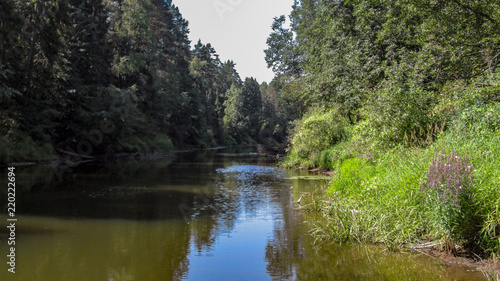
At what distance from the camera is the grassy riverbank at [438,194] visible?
5.94m

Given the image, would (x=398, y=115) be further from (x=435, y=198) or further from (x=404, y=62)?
(x=435, y=198)

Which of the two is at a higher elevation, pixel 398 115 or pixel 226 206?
pixel 398 115

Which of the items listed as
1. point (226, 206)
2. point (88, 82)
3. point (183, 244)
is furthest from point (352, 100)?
point (88, 82)

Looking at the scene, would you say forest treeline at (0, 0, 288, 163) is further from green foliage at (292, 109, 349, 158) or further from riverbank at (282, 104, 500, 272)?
riverbank at (282, 104, 500, 272)

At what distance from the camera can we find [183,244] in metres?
7.45

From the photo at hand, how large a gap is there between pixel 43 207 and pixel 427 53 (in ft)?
47.2

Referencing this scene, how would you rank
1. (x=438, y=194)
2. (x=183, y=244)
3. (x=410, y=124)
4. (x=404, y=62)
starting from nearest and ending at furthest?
(x=438, y=194), (x=183, y=244), (x=410, y=124), (x=404, y=62)

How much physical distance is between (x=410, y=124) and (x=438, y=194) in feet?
22.1

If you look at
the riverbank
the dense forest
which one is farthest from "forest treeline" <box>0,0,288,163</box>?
the riverbank

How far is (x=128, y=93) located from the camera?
3366cm

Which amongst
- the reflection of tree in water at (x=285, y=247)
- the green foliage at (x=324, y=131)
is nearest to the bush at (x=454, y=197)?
the reflection of tree in water at (x=285, y=247)

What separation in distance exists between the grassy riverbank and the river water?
503 mm

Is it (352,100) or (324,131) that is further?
(324,131)

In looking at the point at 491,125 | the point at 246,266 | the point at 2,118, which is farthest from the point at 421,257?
the point at 2,118
